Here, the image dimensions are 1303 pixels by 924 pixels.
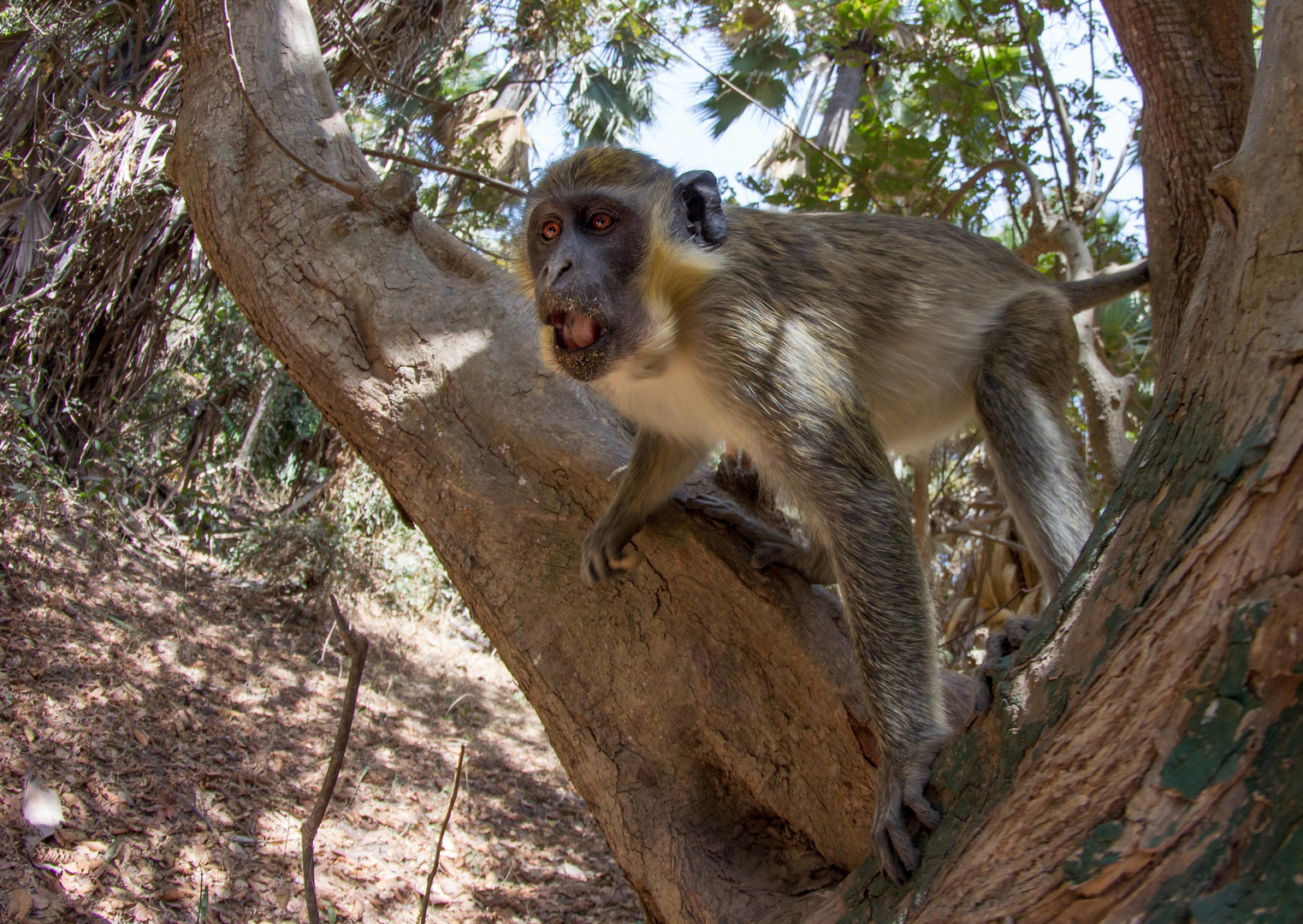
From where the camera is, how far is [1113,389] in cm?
403

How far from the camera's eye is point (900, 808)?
2096 millimetres

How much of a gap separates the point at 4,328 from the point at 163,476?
217 centimetres

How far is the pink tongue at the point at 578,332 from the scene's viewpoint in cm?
287

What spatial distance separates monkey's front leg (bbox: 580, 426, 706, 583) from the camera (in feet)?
9.86

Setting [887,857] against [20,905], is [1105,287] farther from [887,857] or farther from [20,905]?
[20,905]

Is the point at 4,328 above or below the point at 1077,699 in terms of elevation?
above

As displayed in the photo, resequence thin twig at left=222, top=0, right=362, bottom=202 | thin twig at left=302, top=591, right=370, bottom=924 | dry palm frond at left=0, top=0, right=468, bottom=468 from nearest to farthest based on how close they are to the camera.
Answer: thin twig at left=302, top=591, right=370, bottom=924 < thin twig at left=222, top=0, right=362, bottom=202 < dry palm frond at left=0, top=0, right=468, bottom=468

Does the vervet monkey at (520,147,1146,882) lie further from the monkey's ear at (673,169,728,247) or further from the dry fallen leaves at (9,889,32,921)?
the dry fallen leaves at (9,889,32,921)

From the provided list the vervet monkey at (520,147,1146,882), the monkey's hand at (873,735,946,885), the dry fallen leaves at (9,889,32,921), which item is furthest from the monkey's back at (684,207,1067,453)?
the dry fallen leaves at (9,889,32,921)

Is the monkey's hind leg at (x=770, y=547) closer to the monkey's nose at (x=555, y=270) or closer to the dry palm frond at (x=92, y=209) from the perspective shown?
the monkey's nose at (x=555, y=270)

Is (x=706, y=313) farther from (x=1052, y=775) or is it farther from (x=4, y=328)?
(x=4, y=328)

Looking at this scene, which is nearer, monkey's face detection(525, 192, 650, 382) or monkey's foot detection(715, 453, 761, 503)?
monkey's face detection(525, 192, 650, 382)

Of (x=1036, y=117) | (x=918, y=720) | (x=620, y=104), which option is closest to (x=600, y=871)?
(x=918, y=720)

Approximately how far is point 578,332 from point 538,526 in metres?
0.71
